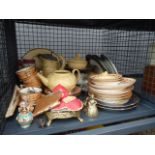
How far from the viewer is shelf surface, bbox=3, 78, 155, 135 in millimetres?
446

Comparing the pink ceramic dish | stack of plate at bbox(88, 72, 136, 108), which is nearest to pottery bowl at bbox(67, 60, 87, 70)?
stack of plate at bbox(88, 72, 136, 108)

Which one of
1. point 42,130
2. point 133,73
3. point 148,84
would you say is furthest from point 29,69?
point 133,73

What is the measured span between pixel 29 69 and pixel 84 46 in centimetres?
71

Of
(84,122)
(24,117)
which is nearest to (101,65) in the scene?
(84,122)

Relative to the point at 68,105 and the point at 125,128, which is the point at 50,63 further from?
the point at 125,128

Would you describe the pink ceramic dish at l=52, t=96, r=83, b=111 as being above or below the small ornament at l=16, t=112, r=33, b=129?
above

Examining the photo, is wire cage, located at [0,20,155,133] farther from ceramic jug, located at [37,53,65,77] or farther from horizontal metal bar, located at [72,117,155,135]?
horizontal metal bar, located at [72,117,155,135]

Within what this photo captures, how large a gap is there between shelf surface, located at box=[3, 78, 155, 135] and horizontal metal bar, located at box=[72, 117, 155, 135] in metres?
0.03

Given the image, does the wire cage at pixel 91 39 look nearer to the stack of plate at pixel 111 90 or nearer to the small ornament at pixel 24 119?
the stack of plate at pixel 111 90

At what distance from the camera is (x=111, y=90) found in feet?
1.80

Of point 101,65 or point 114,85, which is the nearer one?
point 114,85

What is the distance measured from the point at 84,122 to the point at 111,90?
16cm

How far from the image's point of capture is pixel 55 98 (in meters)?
0.46
